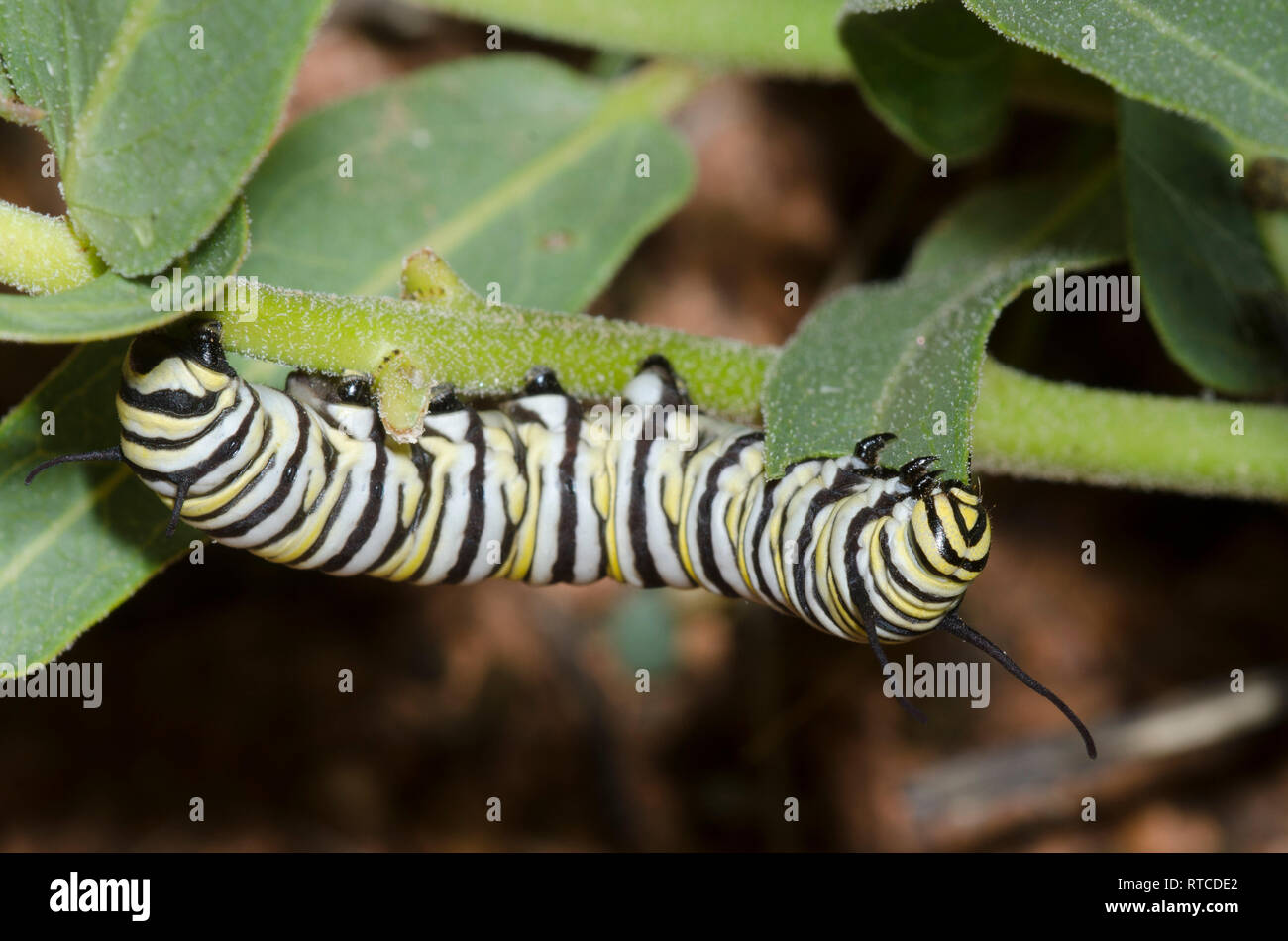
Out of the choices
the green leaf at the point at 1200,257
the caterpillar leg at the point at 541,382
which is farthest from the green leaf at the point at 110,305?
the green leaf at the point at 1200,257

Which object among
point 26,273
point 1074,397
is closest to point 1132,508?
point 1074,397

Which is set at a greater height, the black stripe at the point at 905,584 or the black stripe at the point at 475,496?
the black stripe at the point at 475,496

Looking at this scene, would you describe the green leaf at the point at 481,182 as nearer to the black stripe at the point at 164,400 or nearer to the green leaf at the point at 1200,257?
the black stripe at the point at 164,400

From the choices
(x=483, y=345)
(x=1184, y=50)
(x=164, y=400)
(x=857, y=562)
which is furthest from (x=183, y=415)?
(x=1184, y=50)

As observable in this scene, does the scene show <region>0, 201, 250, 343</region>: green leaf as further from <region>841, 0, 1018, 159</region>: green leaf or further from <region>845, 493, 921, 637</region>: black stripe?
<region>841, 0, 1018, 159</region>: green leaf

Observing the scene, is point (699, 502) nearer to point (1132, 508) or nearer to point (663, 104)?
point (663, 104)

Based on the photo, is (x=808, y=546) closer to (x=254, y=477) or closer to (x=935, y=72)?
(x=254, y=477)
